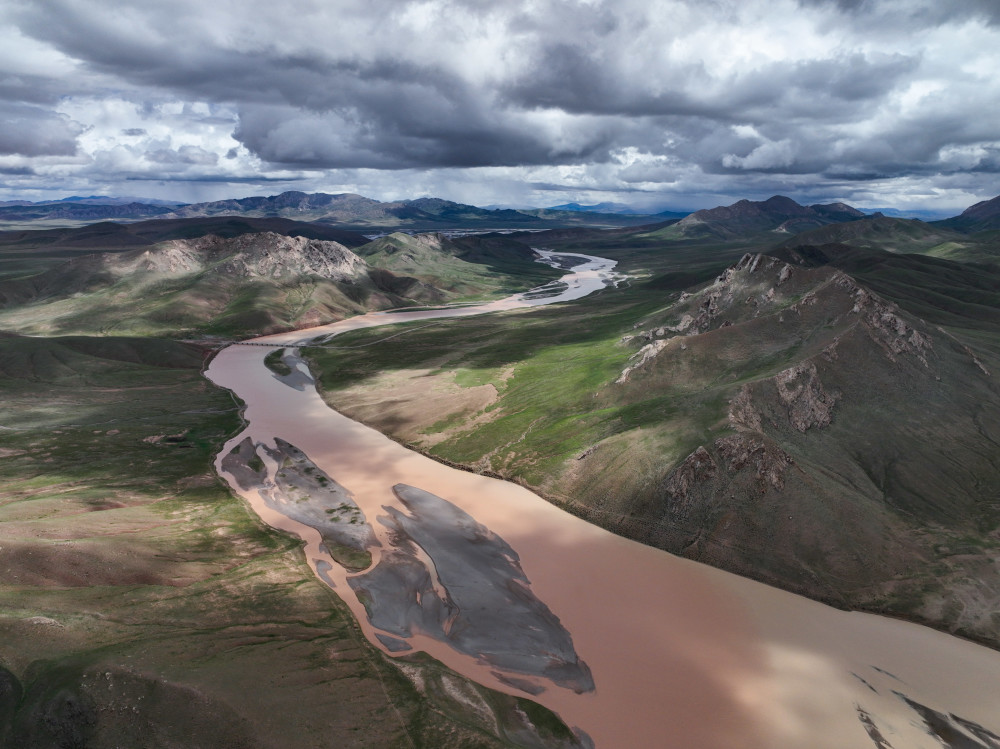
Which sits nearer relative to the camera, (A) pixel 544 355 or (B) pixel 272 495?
(B) pixel 272 495

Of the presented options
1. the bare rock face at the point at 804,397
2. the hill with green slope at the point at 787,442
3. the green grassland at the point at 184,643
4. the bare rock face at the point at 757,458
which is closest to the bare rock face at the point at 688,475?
the hill with green slope at the point at 787,442

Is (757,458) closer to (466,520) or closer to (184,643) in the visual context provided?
(466,520)

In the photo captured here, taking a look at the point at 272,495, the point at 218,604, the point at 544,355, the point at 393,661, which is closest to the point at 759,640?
the point at 393,661

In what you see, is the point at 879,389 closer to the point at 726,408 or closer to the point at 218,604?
the point at 726,408

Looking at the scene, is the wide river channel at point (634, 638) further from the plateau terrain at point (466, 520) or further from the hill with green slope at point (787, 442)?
the hill with green slope at point (787, 442)

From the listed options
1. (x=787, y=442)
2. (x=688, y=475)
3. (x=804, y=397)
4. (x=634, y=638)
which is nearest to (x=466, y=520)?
(x=634, y=638)

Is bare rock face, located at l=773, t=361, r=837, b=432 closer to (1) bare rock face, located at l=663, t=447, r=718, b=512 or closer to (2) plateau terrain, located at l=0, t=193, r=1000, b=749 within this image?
(2) plateau terrain, located at l=0, t=193, r=1000, b=749
